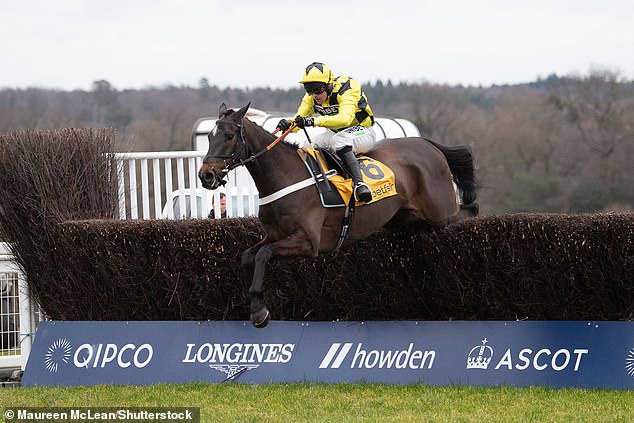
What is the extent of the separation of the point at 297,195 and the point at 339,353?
146 cm

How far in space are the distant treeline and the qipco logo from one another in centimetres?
3319

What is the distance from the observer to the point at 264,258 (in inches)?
278

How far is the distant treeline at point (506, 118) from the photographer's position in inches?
1730

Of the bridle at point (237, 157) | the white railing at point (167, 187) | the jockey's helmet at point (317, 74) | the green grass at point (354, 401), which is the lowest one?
the green grass at point (354, 401)

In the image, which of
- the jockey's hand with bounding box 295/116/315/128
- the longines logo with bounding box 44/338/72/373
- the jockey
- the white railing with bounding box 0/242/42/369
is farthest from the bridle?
the white railing with bounding box 0/242/42/369

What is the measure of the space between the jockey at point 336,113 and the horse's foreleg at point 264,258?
2.26ft

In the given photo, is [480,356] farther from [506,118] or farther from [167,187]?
[506,118]

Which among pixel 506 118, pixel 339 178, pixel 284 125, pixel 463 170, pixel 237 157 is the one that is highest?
pixel 284 125

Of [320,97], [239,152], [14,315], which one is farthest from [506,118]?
[239,152]

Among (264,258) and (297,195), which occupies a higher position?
(297,195)

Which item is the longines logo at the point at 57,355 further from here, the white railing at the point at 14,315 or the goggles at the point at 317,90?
the goggles at the point at 317,90

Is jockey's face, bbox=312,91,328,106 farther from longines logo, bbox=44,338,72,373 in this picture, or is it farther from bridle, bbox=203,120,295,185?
longines logo, bbox=44,338,72,373

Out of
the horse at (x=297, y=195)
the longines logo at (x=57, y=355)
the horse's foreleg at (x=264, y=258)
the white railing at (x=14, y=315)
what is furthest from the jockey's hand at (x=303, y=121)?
the white railing at (x=14, y=315)

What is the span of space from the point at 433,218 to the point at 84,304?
3423 millimetres
